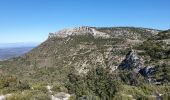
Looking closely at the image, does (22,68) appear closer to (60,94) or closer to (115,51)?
(115,51)

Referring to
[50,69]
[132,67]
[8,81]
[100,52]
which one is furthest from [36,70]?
[8,81]

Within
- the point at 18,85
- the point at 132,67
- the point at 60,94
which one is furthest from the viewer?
the point at 132,67

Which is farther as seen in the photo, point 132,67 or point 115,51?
point 115,51

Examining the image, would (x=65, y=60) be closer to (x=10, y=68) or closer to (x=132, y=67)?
(x=10, y=68)

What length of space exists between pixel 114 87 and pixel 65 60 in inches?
5167

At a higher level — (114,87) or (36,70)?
(114,87)

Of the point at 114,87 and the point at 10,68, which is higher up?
the point at 114,87

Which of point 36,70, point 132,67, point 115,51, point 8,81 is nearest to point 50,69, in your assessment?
point 36,70

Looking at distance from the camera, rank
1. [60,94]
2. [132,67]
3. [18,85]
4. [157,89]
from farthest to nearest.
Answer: [132,67] < [157,89] < [18,85] < [60,94]

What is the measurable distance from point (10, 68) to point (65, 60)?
3486 centimetres

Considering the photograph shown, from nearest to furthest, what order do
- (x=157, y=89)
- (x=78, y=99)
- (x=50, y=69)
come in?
(x=78, y=99), (x=157, y=89), (x=50, y=69)

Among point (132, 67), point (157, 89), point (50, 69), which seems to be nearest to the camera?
point (157, 89)

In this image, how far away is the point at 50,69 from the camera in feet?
597

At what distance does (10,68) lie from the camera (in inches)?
7756
